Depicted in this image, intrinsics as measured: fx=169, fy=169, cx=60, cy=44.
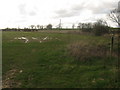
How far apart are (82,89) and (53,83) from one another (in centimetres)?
161

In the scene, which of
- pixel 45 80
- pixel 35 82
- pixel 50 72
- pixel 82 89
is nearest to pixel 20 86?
Result: pixel 35 82

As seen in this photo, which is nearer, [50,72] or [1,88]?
[1,88]

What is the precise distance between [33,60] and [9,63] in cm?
179

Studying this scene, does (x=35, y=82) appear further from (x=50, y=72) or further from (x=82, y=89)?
(x=82, y=89)

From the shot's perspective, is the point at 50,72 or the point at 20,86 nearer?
the point at 20,86

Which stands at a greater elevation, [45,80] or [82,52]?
[82,52]

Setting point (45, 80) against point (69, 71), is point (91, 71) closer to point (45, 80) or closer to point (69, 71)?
point (69, 71)

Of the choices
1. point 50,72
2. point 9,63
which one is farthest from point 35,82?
point 9,63

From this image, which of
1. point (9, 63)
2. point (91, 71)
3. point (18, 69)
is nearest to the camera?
point (91, 71)

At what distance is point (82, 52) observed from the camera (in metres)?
13.2

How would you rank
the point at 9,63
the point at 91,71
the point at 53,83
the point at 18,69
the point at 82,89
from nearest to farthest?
1. the point at 82,89
2. the point at 53,83
3. the point at 91,71
4. the point at 18,69
5. the point at 9,63

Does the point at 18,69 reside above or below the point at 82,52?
below

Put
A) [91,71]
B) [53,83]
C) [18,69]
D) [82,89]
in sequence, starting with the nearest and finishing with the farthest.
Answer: [82,89], [53,83], [91,71], [18,69]

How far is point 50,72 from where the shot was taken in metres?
10.5
